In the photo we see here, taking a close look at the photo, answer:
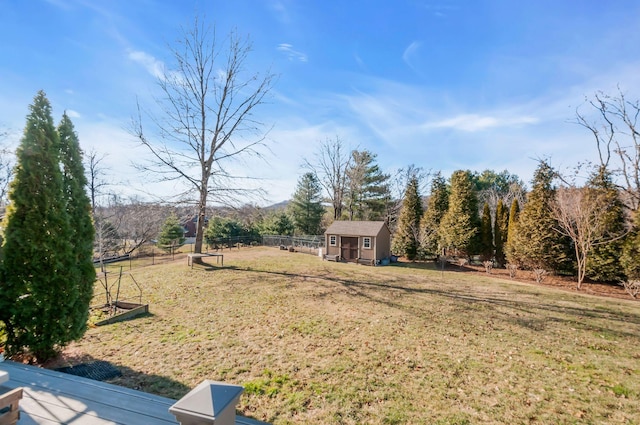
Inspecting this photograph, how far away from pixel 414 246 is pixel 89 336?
18847 mm

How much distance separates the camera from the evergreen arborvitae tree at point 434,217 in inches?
763

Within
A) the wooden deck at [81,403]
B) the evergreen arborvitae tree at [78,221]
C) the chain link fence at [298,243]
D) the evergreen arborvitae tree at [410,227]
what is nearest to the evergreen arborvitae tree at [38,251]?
the evergreen arborvitae tree at [78,221]

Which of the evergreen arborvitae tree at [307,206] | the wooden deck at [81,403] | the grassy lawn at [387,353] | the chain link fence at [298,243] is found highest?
the evergreen arborvitae tree at [307,206]

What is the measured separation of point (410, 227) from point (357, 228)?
4288mm

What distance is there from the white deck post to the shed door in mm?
17563

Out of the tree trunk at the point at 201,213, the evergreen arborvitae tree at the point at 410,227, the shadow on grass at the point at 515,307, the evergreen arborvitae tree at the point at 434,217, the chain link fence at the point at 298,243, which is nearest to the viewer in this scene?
the shadow on grass at the point at 515,307

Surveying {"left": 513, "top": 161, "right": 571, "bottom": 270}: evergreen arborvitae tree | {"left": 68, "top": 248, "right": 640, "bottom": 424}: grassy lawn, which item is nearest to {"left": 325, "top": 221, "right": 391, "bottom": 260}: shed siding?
{"left": 513, "top": 161, "right": 571, "bottom": 270}: evergreen arborvitae tree

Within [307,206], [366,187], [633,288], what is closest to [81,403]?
[633,288]

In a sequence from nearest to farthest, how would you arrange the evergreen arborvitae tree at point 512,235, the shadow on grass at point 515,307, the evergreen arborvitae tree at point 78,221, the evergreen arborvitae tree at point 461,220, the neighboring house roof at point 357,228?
the evergreen arborvitae tree at point 78,221 < the shadow on grass at point 515,307 < the evergreen arborvitae tree at point 512,235 < the evergreen arborvitae tree at point 461,220 < the neighboring house roof at point 357,228

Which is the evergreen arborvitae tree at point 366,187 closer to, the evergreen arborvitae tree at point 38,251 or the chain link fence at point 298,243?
the chain link fence at point 298,243

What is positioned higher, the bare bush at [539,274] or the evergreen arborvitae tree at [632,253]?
the evergreen arborvitae tree at [632,253]

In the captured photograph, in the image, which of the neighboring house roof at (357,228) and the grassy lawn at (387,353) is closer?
the grassy lawn at (387,353)

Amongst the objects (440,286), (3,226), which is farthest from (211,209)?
(440,286)

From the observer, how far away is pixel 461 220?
17828 mm
